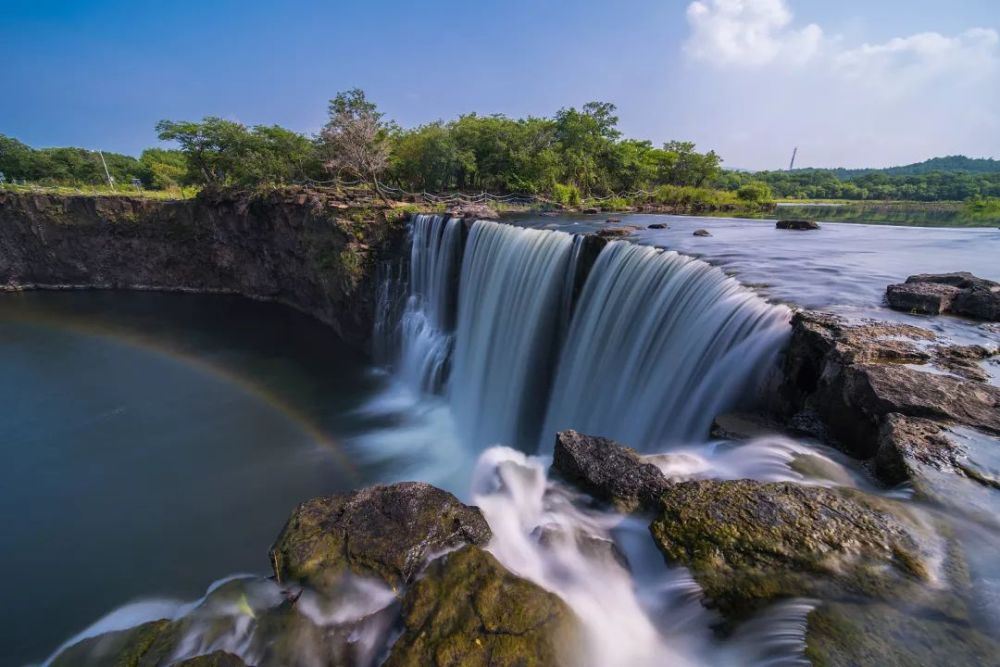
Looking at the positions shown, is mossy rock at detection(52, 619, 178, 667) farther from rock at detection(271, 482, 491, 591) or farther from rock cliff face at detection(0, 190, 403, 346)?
rock cliff face at detection(0, 190, 403, 346)

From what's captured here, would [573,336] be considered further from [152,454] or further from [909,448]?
[152,454]

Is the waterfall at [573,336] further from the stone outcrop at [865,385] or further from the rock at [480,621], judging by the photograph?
the rock at [480,621]

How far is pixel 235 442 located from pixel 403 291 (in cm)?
797

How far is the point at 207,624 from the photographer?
2.89 metres

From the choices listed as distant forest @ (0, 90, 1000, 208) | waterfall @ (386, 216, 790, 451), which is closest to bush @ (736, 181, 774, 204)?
distant forest @ (0, 90, 1000, 208)

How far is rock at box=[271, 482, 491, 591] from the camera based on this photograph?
2.99 meters

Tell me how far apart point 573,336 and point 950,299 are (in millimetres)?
6189

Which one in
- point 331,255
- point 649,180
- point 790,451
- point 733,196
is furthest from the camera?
point 649,180

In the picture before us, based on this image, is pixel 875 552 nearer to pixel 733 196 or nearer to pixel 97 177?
pixel 733 196

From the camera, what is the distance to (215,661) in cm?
246

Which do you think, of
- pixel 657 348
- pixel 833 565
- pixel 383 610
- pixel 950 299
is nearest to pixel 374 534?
pixel 383 610

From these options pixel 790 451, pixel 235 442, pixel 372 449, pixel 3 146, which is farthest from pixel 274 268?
pixel 3 146

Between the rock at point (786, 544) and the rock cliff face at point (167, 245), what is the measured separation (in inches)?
753

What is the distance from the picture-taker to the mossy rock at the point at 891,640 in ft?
6.93
